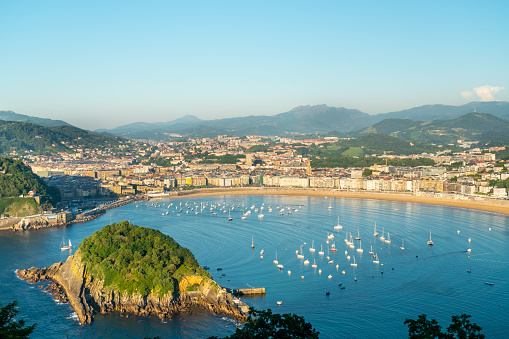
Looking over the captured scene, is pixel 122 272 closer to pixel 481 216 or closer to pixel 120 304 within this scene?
pixel 120 304

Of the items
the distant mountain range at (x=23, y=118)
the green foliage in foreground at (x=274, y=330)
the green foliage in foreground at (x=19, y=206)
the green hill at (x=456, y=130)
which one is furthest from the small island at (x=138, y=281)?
the distant mountain range at (x=23, y=118)

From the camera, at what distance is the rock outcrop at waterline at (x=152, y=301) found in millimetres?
18422

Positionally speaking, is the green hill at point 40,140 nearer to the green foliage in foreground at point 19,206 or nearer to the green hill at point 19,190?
the green hill at point 19,190

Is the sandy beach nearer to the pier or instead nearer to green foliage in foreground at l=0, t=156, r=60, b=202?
green foliage in foreground at l=0, t=156, r=60, b=202

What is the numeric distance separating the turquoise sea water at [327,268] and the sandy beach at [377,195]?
10.6ft

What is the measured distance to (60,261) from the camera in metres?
25.1

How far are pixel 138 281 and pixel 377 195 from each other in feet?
127

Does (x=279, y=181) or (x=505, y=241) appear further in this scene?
(x=279, y=181)

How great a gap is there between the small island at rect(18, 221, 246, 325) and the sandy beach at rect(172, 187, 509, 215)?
3049 centimetres

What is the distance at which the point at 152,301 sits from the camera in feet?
61.9

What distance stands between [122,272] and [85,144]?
89.2 metres

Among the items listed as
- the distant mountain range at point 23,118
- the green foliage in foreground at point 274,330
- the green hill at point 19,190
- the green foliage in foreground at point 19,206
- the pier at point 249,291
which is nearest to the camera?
the green foliage in foreground at point 274,330

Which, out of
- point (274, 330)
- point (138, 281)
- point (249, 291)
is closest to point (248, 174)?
point (249, 291)

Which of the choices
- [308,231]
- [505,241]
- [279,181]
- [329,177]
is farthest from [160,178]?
[505,241]
